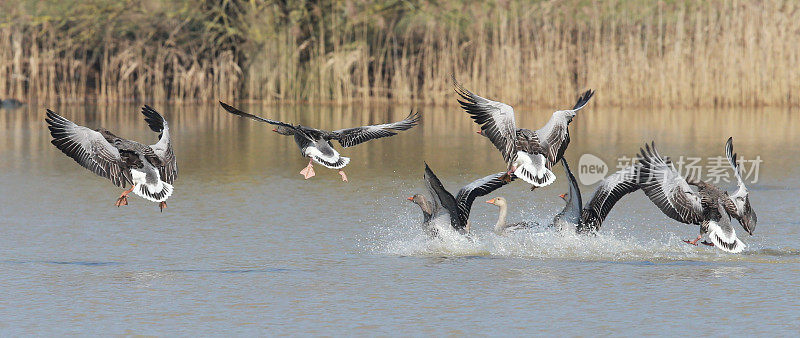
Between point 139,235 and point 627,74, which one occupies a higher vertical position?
point 627,74

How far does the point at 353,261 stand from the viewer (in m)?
8.05

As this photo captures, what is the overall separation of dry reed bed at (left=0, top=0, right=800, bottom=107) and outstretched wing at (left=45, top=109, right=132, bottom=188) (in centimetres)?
1260

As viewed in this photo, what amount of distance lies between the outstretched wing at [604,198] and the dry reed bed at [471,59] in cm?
1139

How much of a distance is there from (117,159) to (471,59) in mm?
13899

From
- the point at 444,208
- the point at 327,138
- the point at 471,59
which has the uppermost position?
the point at 471,59

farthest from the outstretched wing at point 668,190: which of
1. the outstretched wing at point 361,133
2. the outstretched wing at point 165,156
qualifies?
the outstretched wing at point 165,156

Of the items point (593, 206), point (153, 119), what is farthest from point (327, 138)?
point (593, 206)

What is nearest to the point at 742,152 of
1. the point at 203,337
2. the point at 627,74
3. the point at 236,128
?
the point at 627,74

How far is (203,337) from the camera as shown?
596cm

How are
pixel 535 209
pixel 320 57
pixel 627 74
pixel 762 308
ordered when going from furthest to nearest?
1. pixel 320 57
2. pixel 627 74
3. pixel 535 209
4. pixel 762 308

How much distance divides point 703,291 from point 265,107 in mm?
14639

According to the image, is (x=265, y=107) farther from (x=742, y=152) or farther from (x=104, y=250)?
(x=104, y=250)

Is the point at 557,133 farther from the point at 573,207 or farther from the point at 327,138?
the point at 327,138

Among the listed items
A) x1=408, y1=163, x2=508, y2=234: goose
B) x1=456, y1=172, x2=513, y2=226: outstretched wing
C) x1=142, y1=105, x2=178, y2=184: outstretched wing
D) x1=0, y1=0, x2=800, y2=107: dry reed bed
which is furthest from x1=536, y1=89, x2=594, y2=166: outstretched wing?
x1=0, y1=0, x2=800, y2=107: dry reed bed
